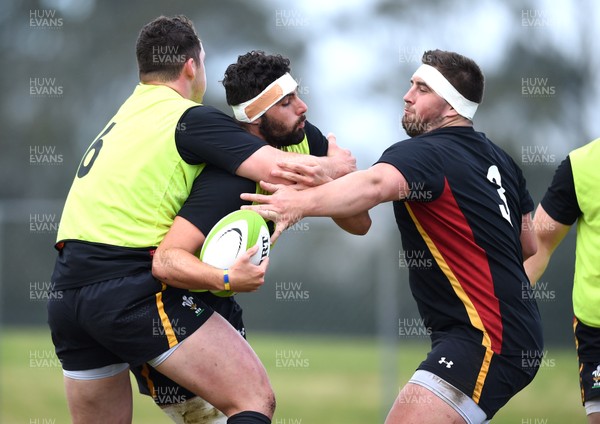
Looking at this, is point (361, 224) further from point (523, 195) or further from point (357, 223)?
point (523, 195)

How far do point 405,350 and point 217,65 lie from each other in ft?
A: 65.2

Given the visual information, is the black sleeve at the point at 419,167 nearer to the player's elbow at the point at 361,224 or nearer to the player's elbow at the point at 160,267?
the player's elbow at the point at 361,224

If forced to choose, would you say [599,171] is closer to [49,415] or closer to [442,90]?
[442,90]

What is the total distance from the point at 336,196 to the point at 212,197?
0.63 meters

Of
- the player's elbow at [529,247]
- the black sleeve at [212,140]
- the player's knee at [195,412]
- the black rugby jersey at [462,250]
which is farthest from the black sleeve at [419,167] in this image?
the player's knee at [195,412]

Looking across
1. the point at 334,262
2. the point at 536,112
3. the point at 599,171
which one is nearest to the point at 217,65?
the point at 536,112

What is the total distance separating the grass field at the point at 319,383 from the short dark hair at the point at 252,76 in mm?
5399

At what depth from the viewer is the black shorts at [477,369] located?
4.42m

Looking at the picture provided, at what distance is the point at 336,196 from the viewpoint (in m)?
4.52

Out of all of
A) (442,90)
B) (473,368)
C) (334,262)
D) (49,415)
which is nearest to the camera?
(473,368)

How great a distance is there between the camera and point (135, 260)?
454cm

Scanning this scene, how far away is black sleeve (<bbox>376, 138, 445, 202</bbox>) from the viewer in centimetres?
447

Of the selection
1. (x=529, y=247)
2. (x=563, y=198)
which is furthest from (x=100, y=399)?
(x=563, y=198)

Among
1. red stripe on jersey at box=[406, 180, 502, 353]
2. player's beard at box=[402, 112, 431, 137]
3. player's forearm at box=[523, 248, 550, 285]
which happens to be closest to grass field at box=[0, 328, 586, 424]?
player's forearm at box=[523, 248, 550, 285]
